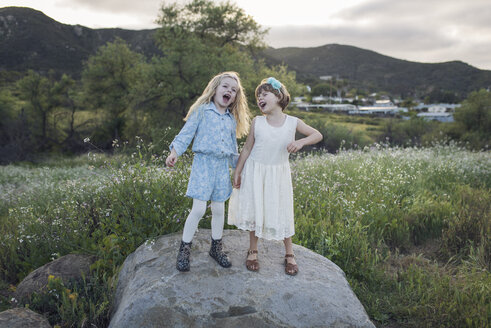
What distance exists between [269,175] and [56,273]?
2543 mm

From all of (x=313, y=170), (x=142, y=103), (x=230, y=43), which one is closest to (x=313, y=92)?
(x=230, y=43)

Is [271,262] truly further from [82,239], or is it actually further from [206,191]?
[82,239]

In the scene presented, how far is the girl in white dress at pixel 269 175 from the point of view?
131 inches

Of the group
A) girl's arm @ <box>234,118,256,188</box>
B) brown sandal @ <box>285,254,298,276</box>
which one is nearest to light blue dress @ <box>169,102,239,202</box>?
girl's arm @ <box>234,118,256,188</box>

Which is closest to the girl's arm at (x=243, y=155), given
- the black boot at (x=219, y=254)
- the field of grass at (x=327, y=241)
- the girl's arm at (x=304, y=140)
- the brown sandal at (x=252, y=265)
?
the girl's arm at (x=304, y=140)

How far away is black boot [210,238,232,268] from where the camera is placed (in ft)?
10.7

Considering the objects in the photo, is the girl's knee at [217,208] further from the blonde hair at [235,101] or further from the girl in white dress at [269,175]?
the blonde hair at [235,101]

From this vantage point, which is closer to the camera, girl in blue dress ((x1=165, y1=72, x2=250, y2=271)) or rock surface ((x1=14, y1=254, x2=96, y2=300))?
girl in blue dress ((x1=165, y1=72, x2=250, y2=271))

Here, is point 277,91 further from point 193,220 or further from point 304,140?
point 193,220

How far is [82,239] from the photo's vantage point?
4125mm

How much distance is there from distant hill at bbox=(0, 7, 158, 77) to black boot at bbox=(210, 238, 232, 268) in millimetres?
50687

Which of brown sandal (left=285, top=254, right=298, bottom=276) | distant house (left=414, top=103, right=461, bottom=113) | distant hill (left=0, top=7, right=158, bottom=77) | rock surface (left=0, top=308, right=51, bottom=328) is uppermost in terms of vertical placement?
distant hill (left=0, top=7, right=158, bottom=77)

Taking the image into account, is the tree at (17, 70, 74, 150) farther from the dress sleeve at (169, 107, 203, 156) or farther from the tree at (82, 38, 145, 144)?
the dress sleeve at (169, 107, 203, 156)

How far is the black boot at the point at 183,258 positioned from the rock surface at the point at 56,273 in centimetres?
103
